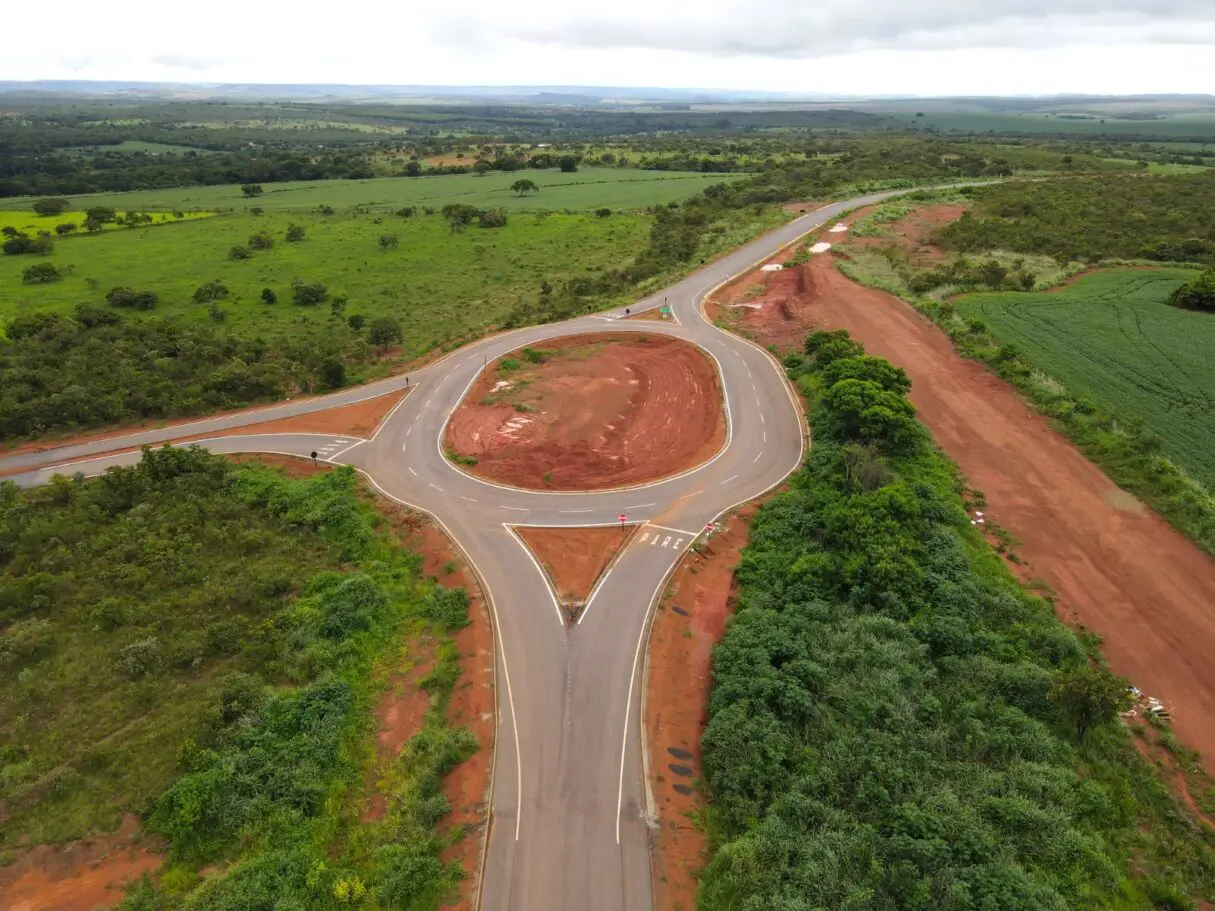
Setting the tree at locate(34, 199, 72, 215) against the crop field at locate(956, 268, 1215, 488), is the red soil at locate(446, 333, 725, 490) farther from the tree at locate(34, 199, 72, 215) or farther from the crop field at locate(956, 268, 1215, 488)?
the tree at locate(34, 199, 72, 215)

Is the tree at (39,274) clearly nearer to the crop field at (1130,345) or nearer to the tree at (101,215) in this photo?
the tree at (101,215)

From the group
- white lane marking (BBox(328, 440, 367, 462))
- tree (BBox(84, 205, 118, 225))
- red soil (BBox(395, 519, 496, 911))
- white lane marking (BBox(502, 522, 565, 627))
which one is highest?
tree (BBox(84, 205, 118, 225))

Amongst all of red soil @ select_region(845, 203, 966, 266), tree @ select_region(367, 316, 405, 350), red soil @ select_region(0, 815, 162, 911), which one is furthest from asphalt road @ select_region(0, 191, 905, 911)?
red soil @ select_region(845, 203, 966, 266)

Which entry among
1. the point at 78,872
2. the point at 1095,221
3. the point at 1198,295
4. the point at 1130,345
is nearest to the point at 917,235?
the point at 1095,221

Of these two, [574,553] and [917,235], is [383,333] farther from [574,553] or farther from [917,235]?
[917,235]

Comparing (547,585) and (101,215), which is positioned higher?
(101,215)

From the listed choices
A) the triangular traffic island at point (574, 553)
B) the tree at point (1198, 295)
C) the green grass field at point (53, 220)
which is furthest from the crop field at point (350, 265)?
the tree at point (1198, 295)

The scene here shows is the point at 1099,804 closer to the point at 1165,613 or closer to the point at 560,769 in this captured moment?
the point at 1165,613
